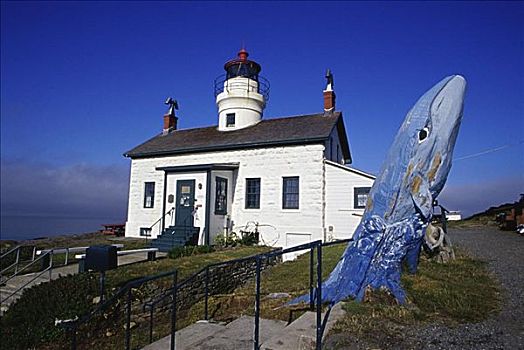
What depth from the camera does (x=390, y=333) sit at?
439cm

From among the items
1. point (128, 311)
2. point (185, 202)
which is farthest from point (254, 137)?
point (128, 311)

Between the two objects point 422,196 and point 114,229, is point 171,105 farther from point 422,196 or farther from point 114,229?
point 422,196

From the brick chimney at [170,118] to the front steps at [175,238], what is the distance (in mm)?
8404

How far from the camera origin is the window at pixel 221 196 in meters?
16.4

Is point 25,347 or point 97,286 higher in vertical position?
point 97,286

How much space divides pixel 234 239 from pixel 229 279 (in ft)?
18.8

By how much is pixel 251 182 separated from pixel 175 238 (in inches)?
159

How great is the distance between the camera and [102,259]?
20.8 feet

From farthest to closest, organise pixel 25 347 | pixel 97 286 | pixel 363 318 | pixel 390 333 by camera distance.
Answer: pixel 97 286, pixel 25 347, pixel 363 318, pixel 390 333

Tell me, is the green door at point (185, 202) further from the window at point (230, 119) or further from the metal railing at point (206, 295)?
the metal railing at point (206, 295)

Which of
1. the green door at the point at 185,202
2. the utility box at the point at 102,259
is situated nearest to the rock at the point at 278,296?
the utility box at the point at 102,259


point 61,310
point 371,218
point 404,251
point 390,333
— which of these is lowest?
point 61,310

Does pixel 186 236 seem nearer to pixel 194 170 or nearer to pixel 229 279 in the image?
pixel 194 170

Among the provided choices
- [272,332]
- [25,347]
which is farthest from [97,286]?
[272,332]
